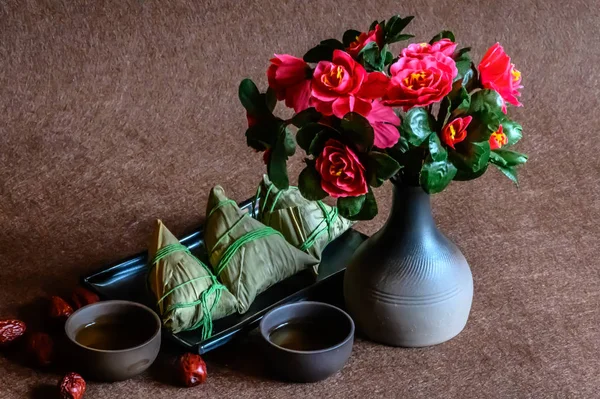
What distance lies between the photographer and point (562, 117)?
1637 mm

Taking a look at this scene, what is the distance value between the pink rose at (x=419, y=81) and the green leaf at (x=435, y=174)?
0.20 feet

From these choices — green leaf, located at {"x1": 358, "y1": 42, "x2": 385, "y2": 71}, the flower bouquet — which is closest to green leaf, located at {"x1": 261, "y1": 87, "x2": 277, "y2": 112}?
the flower bouquet

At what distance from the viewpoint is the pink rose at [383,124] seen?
0.89 meters

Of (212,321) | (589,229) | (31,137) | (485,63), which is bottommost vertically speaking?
(589,229)

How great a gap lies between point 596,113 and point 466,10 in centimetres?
30

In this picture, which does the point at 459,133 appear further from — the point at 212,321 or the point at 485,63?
the point at 212,321

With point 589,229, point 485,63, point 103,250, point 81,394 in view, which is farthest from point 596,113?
point 81,394

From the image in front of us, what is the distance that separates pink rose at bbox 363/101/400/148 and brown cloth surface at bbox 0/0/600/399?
277 millimetres

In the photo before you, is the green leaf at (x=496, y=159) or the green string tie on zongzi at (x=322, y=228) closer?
the green leaf at (x=496, y=159)

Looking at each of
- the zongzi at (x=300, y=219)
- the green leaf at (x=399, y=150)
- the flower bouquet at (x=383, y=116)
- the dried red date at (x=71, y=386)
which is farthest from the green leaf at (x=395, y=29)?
the dried red date at (x=71, y=386)

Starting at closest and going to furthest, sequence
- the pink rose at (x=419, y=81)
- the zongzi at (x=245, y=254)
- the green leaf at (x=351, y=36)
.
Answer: the pink rose at (x=419, y=81), the green leaf at (x=351, y=36), the zongzi at (x=245, y=254)

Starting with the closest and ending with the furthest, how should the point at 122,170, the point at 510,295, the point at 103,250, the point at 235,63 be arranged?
1. the point at 510,295
2. the point at 103,250
3. the point at 122,170
4. the point at 235,63

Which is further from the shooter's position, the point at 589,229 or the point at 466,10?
the point at 466,10

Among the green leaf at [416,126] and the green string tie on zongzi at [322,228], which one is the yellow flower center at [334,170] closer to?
the green leaf at [416,126]
